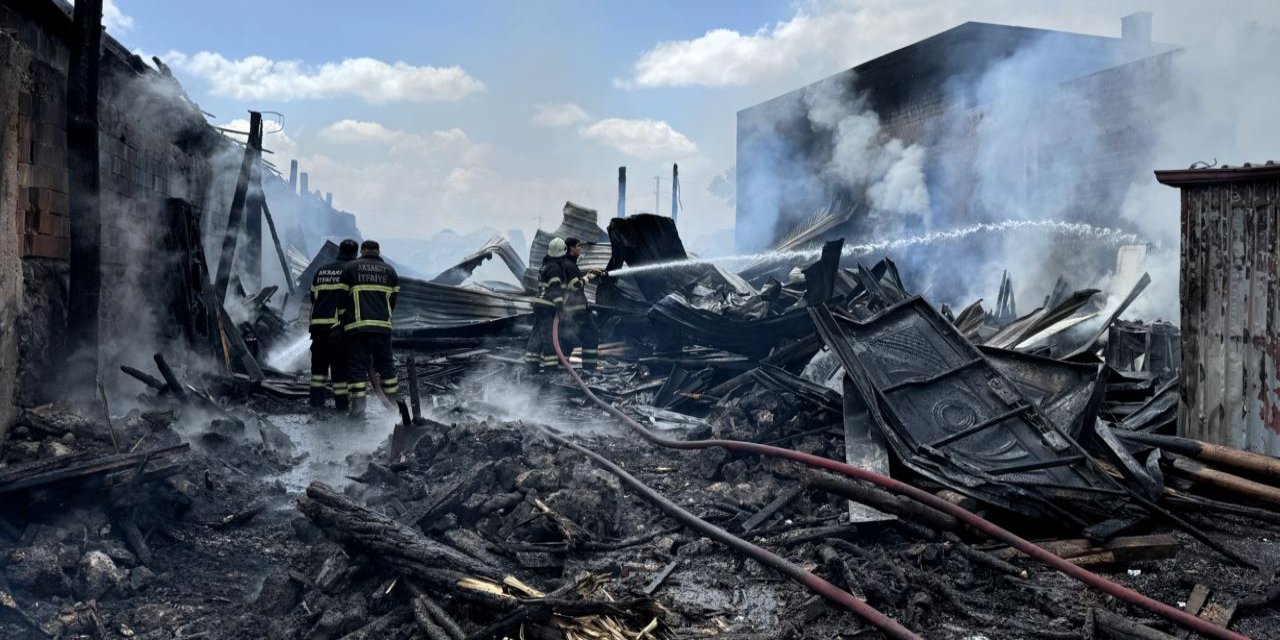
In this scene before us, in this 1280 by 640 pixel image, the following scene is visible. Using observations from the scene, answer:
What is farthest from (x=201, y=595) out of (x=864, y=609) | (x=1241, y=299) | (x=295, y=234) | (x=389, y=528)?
(x=295, y=234)

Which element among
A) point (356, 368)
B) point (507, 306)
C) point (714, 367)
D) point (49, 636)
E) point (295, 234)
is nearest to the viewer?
point (49, 636)

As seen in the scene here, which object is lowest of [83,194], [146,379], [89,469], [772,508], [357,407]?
[772,508]

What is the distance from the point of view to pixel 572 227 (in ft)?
57.0

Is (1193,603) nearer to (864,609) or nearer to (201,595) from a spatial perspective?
(864,609)

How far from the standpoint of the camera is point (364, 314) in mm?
7816

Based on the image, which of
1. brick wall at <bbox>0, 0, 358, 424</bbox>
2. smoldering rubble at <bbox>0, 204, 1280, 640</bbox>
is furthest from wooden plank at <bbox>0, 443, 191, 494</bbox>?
brick wall at <bbox>0, 0, 358, 424</bbox>

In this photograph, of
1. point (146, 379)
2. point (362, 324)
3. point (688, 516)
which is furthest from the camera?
point (362, 324)

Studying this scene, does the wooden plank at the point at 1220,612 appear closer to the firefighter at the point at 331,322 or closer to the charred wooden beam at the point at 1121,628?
the charred wooden beam at the point at 1121,628

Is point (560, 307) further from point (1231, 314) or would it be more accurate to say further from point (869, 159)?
point (869, 159)

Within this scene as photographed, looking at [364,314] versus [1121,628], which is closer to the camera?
[1121,628]

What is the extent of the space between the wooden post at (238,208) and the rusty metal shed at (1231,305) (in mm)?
10771

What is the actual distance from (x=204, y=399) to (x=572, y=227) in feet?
36.0

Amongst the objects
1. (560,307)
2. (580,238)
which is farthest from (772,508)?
(580,238)

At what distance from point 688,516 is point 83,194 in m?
5.61
